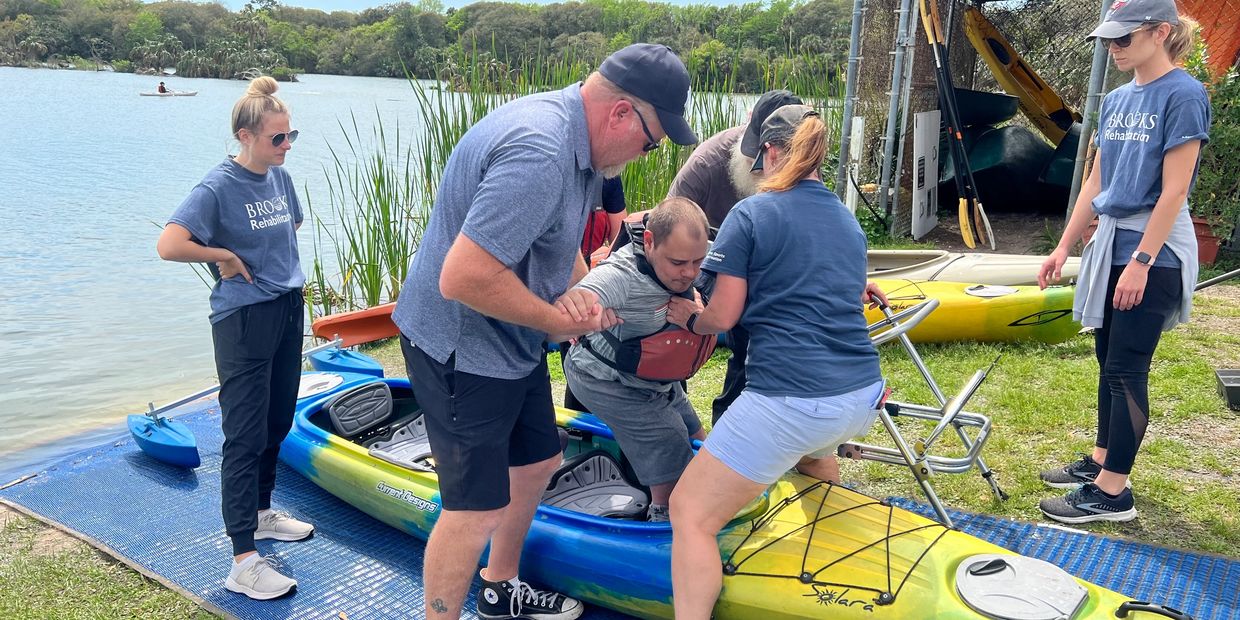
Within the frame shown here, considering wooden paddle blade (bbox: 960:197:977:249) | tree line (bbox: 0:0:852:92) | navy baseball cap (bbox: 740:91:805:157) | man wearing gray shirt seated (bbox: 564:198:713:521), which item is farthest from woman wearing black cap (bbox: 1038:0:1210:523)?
wooden paddle blade (bbox: 960:197:977:249)

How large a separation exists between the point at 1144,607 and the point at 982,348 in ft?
12.1

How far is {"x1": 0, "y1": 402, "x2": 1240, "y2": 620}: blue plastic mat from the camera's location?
3166mm

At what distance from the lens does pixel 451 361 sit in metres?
2.40

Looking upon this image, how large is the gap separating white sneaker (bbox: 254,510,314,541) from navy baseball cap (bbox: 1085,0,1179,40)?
12.1ft

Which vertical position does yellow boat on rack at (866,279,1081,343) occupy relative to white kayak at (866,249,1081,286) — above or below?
below

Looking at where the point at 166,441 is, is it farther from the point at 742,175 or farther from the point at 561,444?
the point at 742,175

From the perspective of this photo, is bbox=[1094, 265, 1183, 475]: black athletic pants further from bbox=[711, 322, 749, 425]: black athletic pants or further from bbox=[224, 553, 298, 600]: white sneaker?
bbox=[224, 553, 298, 600]: white sneaker

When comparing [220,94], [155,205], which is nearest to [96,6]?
[220,94]

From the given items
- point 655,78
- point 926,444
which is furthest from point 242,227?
point 926,444

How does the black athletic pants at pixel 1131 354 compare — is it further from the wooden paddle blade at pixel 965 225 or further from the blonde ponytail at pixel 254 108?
the wooden paddle blade at pixel 965 225

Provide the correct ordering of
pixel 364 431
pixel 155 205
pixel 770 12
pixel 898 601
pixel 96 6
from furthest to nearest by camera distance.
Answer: pixel 96 6
pixel 155 205
pixel 770 12
pixel 364 431
pixel 898 601

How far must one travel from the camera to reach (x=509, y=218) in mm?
2088

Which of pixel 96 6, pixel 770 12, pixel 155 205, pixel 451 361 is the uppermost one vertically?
pixel 96 6

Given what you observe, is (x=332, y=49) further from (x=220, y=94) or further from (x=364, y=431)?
(x=364, y=431)
